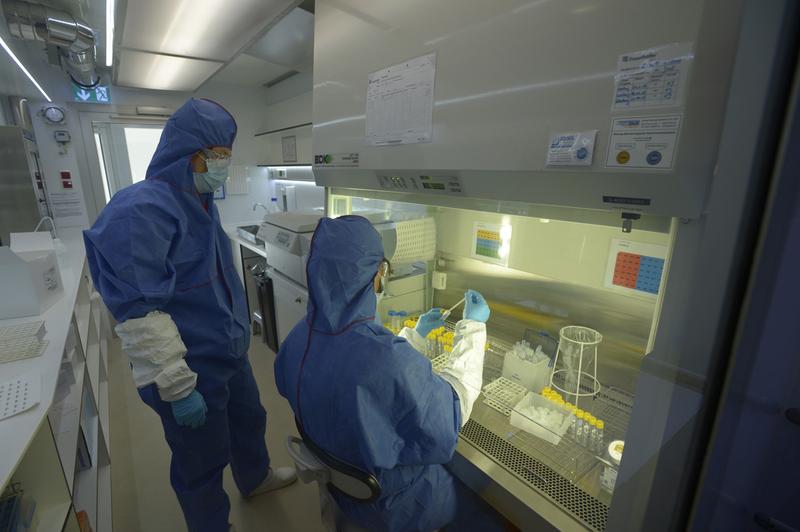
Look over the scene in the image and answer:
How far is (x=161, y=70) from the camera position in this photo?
8.82 feet

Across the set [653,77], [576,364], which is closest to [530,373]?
[576,364]

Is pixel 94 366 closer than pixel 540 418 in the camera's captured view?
No

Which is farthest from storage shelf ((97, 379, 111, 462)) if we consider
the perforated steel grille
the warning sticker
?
the warning sticker

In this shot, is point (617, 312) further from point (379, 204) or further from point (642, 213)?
point (379, 204)

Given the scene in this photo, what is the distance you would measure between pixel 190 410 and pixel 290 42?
195 cm

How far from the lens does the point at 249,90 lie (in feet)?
13.4

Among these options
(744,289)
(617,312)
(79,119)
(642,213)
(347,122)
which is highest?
(79,119)

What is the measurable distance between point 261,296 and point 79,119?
2.54 meters

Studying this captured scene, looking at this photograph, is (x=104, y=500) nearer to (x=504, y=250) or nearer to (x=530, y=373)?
(x=530, y=373)

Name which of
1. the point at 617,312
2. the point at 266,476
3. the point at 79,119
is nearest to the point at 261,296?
the point at 266,476

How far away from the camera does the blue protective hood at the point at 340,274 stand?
93 cm

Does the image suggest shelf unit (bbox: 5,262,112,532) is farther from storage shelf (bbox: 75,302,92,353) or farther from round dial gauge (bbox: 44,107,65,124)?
round dial gauge (bbox: 44,107,65,124)

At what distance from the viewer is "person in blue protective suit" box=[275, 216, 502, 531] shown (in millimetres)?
863

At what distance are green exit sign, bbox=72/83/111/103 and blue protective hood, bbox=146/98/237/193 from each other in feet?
9.60
